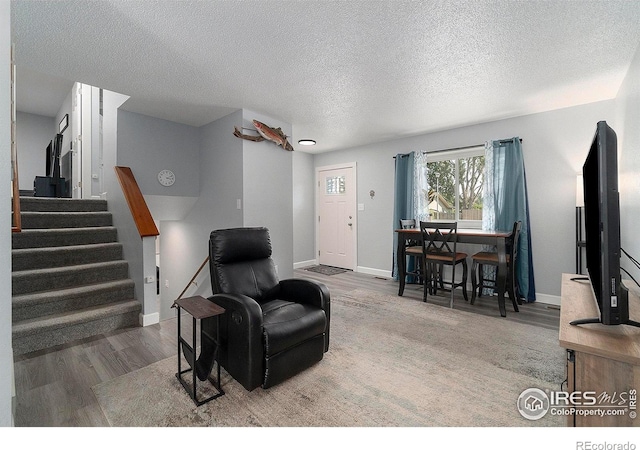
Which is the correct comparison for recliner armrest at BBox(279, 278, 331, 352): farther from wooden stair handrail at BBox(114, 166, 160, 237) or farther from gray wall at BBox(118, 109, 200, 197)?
gray wall at BBox(118, 109, 200, 197)

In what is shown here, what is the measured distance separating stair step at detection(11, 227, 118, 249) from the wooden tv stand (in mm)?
4269

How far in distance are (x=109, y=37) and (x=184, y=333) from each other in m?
2.43

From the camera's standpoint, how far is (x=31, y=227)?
3.25 meters

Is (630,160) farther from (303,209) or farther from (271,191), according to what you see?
(303,209)

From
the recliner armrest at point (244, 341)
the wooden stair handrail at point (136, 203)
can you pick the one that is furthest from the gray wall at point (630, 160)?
the wooden stair handrail at point (136, 203)

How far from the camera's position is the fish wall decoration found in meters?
3.44

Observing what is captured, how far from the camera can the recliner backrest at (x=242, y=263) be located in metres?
2.27

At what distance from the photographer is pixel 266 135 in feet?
11.7

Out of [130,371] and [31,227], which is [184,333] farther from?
[31,227]

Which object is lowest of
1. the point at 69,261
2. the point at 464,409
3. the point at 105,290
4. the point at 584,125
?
the point at 464,409

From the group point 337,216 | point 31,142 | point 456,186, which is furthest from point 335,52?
point 31,142

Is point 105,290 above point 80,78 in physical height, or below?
below

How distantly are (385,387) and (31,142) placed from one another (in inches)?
328
